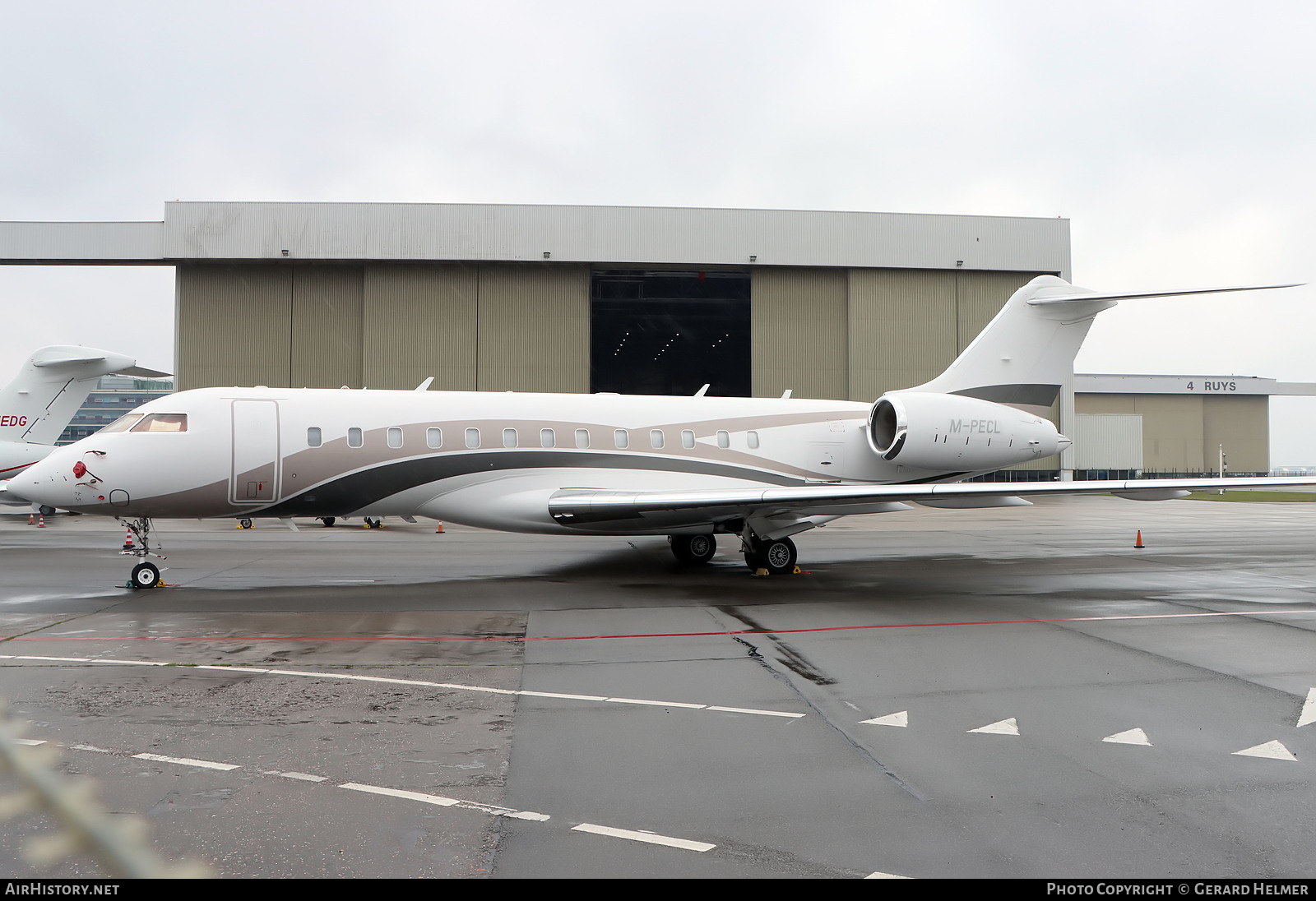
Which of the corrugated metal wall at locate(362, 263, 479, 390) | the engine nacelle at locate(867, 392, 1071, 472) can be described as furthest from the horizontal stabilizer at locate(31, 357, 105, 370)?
the engine nacelle at locate(867, 392, 1071, 472)

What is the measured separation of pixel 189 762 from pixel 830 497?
859 centimetres

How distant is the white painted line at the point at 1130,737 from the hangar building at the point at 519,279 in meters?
28.4

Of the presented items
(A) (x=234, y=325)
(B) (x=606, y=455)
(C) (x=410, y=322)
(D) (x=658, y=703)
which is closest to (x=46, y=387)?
(A) (x=234, y=325)

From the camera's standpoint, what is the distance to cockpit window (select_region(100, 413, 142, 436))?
12.0 meters

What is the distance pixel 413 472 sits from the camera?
13.0 metres

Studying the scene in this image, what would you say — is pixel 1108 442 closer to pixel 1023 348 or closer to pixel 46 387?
pixel 1023 348

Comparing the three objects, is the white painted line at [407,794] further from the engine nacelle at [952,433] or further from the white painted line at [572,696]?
the engine nacelle at [952,433]

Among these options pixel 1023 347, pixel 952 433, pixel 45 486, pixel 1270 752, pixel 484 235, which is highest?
pixel 484 235

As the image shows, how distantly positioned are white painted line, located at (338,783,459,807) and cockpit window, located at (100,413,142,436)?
9560mm

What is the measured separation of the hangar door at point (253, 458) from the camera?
1227 centimetres

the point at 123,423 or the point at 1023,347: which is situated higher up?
the point at 1023,347

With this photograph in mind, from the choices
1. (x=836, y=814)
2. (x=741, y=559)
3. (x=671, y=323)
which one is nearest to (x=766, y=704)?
(x=836, y=814)

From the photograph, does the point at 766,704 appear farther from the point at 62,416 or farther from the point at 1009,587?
the point at 62,416

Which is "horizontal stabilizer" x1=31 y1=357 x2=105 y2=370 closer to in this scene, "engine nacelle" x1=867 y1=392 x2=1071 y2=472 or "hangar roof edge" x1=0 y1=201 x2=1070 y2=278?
"hangar roof edge" x1=0 y1=201 x2=1070 y2=278
